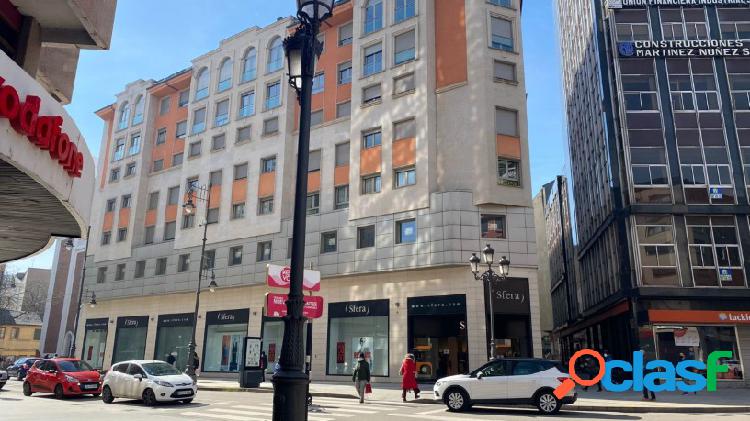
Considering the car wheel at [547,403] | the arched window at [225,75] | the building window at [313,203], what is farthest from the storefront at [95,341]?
the car wheel at [547,403]

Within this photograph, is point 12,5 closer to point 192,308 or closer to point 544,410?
point 544,410

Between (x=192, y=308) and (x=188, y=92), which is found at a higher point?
(x=188, y=92)

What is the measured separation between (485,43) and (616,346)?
1912 cm

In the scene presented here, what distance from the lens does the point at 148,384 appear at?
55.3 feet

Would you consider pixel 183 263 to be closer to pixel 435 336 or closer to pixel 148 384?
pixel 435 336

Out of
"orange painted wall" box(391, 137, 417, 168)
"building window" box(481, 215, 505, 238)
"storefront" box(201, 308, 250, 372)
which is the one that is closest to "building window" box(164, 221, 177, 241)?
"storefront" box(201, 308, 250, 372)

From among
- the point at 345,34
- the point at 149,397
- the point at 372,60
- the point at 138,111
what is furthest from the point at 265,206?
the point at 138,111

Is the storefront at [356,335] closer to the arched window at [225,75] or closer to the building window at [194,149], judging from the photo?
the building window at [194,149]

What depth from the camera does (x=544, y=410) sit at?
1450 centimetres

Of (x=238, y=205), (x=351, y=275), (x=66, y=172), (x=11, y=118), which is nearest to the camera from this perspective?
(x=11, y=118)

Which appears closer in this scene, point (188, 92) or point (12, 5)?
point (12, 5)

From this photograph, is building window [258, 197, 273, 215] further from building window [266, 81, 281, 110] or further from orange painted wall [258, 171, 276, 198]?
building window [266, 81, 281, 110]

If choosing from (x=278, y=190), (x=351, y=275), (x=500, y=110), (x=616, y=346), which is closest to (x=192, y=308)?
(x=278, y=190)

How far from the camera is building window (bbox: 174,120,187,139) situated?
4184cm
